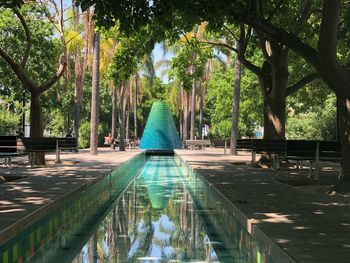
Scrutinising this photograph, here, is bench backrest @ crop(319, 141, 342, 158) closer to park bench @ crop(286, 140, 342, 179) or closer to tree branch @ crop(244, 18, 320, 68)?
park bench @ crop(286, 140, 342, 179)

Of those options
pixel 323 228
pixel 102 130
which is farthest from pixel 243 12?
pixel 102 130

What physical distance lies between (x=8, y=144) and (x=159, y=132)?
94.2 ft

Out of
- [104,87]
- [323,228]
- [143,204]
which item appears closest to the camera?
[323,228]

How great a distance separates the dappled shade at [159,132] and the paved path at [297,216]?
31.2 metres

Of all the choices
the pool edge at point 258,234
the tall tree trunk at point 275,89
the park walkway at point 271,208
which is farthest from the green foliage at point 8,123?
the pool edge at point 258,234

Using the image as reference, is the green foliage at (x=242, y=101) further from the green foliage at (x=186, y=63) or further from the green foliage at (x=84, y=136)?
Answer: the green foliage at (x=186, y=63)

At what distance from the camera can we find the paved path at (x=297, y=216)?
5.71 metres

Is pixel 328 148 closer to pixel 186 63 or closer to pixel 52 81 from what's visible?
pixel 52 81

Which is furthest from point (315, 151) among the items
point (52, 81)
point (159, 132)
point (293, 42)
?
point (159, 132)

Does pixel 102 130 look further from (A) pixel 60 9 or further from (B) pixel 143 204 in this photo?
(B) pixel 143 204

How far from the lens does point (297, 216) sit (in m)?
7.94

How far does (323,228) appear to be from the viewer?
6.98m

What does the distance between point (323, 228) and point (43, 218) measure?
4363 mm

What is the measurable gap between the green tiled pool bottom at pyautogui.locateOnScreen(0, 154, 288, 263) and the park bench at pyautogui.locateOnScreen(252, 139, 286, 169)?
4.57m
